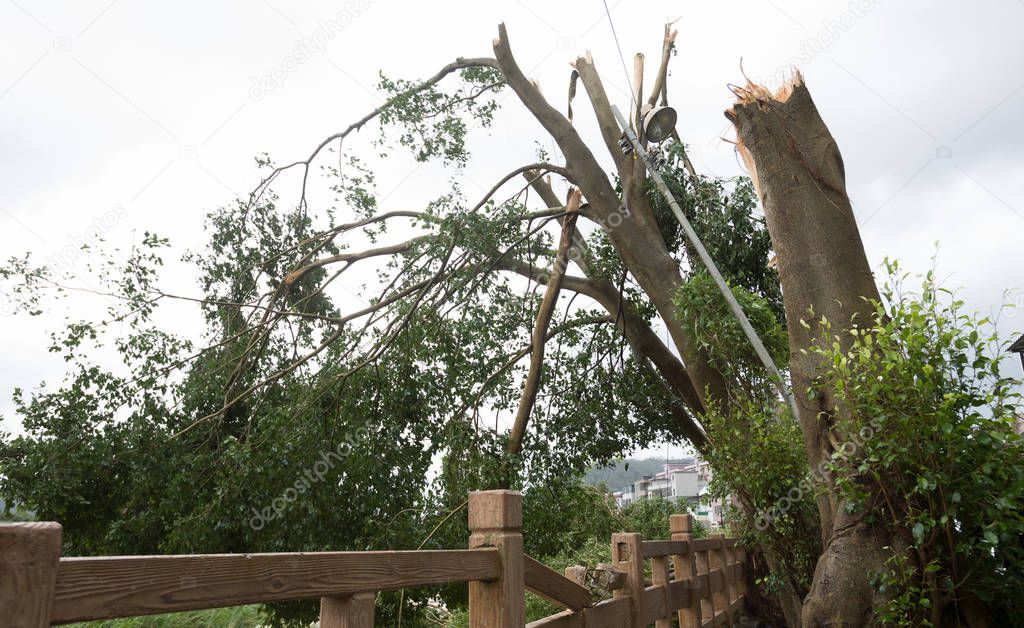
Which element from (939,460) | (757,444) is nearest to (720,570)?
(757,444)

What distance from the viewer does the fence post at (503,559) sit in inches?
117

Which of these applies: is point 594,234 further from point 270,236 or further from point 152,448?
point 152,448

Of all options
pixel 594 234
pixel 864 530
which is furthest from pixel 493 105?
pixel 864 530

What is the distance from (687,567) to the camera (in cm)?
653

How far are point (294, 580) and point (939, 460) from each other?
10.9 ft

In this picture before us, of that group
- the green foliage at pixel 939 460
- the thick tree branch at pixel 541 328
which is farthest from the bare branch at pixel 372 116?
the green foliage at pixel 939 460

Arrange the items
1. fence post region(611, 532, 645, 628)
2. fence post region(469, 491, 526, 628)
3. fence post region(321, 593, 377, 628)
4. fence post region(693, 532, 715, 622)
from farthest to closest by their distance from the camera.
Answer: fence post region(693, 532, 715, 622) → fence post region(611, 532, 645, 628) → fence post region(469, 491, 526, 628) → fence post region(321, 593, 377, 628)

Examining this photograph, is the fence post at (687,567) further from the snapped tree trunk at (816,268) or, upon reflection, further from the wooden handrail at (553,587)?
the wooden handrail at (553,587)

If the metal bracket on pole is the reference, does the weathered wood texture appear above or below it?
below

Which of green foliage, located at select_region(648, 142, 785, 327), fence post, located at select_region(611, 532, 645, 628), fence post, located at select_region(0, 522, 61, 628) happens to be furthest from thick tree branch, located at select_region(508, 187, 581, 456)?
fence post, located at select_region(0, 522, 61, 628)

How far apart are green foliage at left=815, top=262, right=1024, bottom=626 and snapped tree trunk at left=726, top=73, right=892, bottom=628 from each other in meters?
0.49

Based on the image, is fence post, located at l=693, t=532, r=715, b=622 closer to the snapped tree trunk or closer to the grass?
the snapped tree trunk

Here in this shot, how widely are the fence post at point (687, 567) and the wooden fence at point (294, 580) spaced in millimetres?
2020

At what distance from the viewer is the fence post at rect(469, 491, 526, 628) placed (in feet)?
9.71
